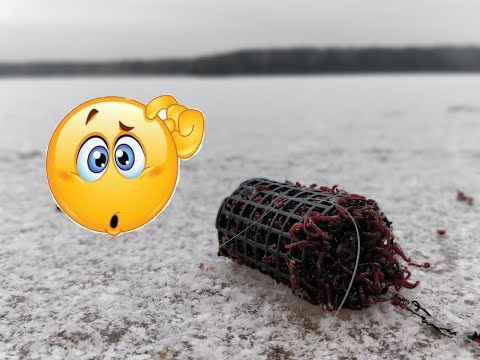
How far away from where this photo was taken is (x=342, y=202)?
12.9ft

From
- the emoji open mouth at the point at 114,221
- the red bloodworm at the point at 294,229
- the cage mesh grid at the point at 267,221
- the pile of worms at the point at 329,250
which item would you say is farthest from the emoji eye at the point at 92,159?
the red bloodworm at the point at 294,229

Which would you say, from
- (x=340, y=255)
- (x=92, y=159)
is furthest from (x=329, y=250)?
(x=92, y=159)

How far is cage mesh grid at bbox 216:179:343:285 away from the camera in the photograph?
3900 mm

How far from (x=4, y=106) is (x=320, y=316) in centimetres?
2261

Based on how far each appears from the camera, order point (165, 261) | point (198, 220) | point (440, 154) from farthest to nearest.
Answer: point (440, 154) → point (198, 220) → point (165, 261)

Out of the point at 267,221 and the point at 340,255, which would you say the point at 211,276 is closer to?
the point at 267,221

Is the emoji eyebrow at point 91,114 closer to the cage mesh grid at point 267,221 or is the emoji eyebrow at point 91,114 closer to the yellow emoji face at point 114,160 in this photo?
the yellow emoji face at point 114,160

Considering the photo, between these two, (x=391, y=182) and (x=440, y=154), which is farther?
(x=440, y=154)

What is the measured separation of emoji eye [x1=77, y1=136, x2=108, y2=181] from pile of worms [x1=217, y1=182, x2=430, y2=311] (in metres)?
1.40

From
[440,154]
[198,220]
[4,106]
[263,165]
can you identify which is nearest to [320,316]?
[198,220]

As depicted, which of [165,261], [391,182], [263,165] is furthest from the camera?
[263,165]

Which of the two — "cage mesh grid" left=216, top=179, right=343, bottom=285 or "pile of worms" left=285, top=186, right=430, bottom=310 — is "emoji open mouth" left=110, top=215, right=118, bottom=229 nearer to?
"cage mesh grid" left=216, top=179, right=343, bottom=285

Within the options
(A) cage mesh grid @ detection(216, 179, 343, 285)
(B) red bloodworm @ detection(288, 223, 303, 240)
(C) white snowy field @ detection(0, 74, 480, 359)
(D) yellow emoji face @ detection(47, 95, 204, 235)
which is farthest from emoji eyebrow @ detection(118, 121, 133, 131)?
(B) red bloodworm @ detection(288, 223, 303, 240)

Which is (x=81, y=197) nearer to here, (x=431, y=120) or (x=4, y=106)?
(x=431, y=120)
